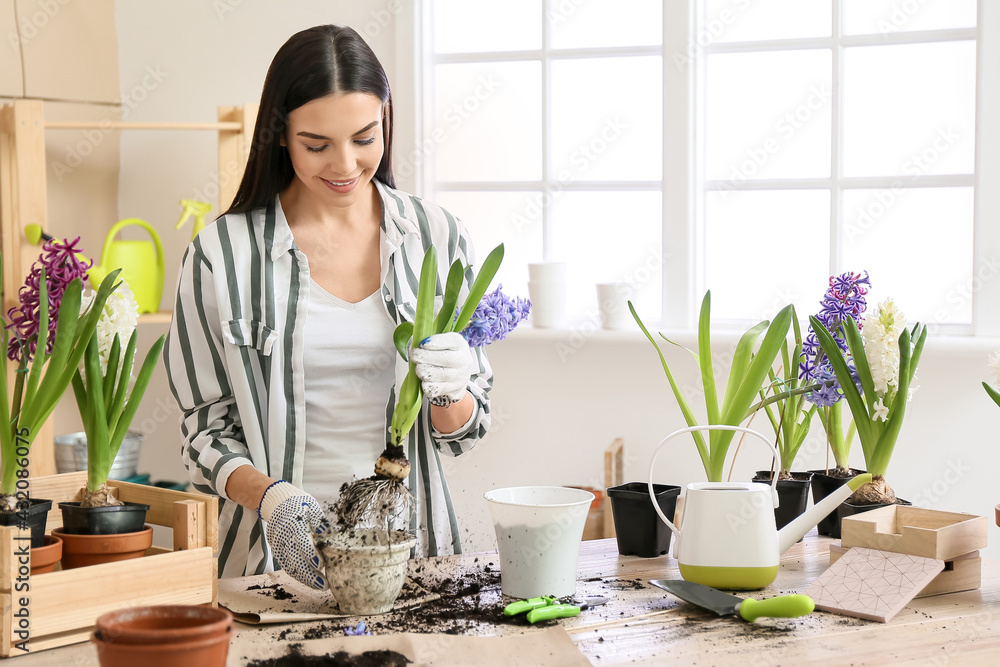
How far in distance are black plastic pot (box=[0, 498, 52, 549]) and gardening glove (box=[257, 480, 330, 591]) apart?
11.1 inches

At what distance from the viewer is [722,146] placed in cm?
259

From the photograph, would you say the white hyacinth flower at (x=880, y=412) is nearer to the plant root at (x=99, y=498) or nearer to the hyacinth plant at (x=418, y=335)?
the hyacinth plant at (x=418, y=335)

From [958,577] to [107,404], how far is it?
1.10 meters

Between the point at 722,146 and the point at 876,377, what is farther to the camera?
the point at 722,146

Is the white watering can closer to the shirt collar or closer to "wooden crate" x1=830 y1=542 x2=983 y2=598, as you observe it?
"wooden crate" x1=830 y1=542 x2=983 y2=598

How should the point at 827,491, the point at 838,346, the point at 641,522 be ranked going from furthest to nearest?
the point at 827,491, the point at 838,346, the point at 641,522

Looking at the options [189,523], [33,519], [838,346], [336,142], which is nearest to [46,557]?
[33,519]

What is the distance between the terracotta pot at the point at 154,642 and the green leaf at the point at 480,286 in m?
0.54

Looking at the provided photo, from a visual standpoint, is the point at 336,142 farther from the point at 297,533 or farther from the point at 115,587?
the point at 115,587

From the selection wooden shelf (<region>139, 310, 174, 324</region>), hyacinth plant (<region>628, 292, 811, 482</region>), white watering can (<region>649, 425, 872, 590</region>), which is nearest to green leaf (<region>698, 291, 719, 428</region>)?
hyacinth plant (<region>628, 292, 811, 482</region>)

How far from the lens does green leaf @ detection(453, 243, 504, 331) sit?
107 centimetres

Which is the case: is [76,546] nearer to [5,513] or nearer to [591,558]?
[5,513]

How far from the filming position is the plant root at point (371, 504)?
104 centimetres

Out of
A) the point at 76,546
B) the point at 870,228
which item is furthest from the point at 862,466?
the point at 76,546
